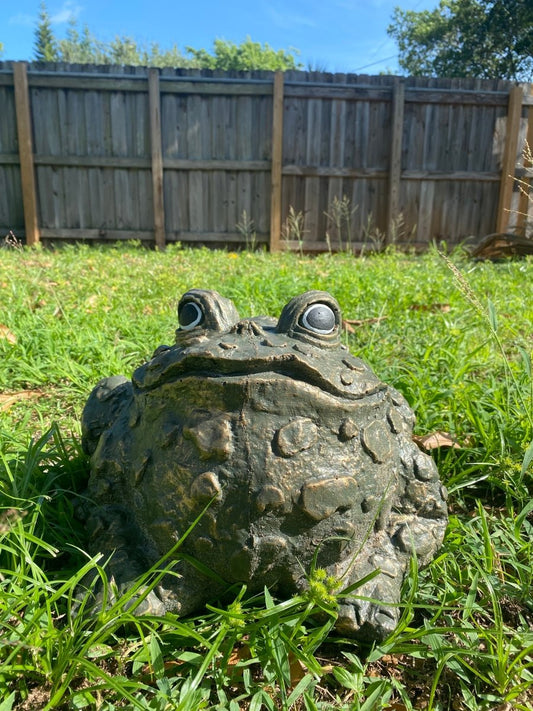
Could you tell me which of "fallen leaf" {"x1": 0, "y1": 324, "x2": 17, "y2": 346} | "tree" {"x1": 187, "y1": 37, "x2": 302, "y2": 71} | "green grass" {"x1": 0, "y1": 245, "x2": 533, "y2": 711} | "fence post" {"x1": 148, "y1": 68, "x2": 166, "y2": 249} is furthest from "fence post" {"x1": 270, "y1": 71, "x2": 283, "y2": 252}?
"tree" {"x1": 187, "y1": 37, "x2": 302, "y2": 71}

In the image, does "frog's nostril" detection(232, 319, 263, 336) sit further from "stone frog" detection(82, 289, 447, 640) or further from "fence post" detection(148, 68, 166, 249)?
"fence post" detection(148, 68, 166, 249)

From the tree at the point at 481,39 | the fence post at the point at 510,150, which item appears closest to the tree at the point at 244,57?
the tree at the point at 481,39

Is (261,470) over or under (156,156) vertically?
under

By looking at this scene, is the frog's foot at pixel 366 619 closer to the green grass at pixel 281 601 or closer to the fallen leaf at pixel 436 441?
the green grass at pixel 281 601

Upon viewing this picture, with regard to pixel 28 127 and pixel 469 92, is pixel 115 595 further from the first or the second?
pixel 469 92

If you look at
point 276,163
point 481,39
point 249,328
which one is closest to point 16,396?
point 249,328

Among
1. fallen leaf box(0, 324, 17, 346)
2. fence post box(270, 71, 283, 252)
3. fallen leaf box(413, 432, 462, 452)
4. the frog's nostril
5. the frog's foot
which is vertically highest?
fence post box(270, 71, 283, 252)

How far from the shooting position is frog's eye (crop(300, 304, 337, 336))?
1.37 metres

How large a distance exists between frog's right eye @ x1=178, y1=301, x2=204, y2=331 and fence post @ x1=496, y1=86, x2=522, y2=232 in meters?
8.66

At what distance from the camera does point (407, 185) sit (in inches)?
348

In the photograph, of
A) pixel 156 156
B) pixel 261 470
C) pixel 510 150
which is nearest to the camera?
pixel 261 470

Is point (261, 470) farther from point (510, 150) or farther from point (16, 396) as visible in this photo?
point (510, 150)

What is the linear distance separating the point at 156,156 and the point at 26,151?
2.04 m

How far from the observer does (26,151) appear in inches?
327
